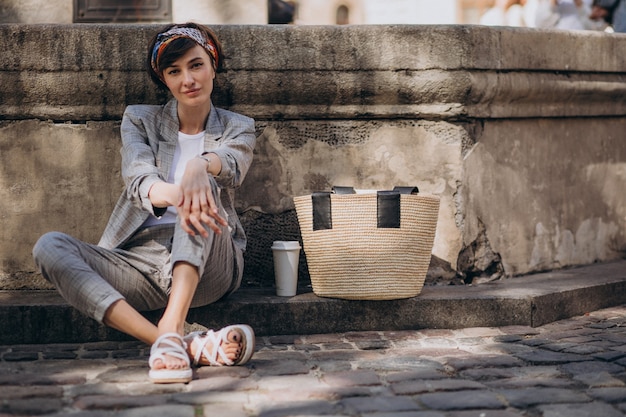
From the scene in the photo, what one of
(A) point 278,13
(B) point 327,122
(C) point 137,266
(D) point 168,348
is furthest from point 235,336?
(A) point 278,13

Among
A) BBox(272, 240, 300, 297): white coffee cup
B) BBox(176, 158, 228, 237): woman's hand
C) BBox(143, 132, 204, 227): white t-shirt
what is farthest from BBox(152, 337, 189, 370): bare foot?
BBox(272, 240, 300, 297): white coffee cup

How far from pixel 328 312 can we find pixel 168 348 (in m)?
0.93

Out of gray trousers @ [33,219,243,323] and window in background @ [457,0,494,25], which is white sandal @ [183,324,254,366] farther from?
window in background @ [457,0,494,25]

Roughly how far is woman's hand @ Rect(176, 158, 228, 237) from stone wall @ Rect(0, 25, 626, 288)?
91 cm

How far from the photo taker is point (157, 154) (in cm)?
356

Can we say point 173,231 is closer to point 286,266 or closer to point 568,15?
point 286,266

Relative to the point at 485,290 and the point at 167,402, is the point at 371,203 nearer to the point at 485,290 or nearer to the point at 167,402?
the point at 485,290

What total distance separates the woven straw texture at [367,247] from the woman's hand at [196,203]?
64cm

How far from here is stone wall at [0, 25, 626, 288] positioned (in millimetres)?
3912

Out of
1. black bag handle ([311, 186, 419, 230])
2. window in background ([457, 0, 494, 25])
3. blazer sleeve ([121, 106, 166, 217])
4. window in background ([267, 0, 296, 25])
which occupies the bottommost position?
black bag handle ([311, 186, 419, 230])

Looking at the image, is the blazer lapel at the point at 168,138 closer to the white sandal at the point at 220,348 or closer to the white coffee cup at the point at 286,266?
the white coffee cup at the point at 286,266

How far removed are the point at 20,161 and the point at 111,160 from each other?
1.25 ft

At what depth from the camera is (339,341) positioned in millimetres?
3551

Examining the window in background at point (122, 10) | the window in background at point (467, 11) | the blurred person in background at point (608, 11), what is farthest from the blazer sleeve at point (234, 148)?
the window in background at point (467, 11)
